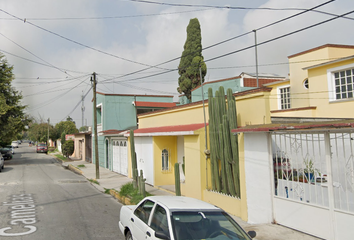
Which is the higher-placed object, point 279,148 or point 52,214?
point 279,148

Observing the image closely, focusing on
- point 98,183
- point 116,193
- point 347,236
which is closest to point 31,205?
point 116,193

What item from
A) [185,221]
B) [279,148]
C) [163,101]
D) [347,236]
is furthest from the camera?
[163,101]

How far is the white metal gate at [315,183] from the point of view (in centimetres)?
604

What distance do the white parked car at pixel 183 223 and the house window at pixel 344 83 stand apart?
1239cm

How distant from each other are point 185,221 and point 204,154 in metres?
6.14

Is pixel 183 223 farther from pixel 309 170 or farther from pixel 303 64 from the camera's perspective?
pixel 303 64

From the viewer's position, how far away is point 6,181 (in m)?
16.9

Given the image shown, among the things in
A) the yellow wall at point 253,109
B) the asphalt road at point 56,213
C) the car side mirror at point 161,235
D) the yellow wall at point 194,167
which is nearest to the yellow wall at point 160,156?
the asphalt road at point 56,213

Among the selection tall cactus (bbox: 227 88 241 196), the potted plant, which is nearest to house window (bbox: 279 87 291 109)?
tall cactus (bbox: 227 88 241 196)

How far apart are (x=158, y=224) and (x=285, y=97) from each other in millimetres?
17629

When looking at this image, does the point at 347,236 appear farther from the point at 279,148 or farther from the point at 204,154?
the point at 204,154

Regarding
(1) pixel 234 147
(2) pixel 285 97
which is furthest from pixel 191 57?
(1) pixel 234 147

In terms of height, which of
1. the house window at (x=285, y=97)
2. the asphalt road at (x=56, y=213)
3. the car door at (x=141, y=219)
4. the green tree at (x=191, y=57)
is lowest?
the asphalt road at (x=56, y=213)

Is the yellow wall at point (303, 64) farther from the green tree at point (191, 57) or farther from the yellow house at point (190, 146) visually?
the green tree at point (191, 57)
